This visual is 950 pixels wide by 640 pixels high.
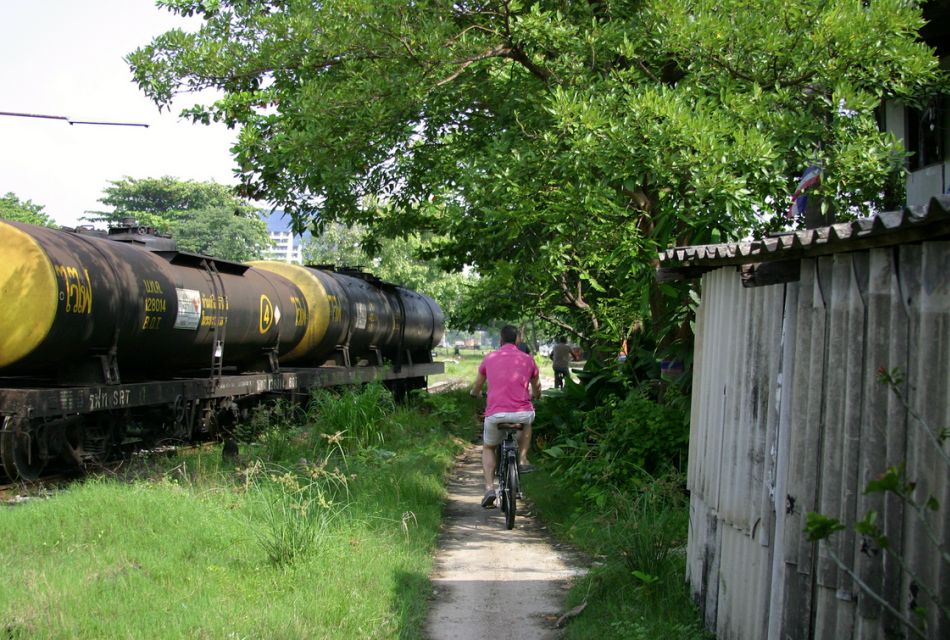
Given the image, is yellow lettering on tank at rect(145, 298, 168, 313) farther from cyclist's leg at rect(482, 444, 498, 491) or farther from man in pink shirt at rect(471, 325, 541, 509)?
cyclist's leg at rect(482, 444, 498, 491)

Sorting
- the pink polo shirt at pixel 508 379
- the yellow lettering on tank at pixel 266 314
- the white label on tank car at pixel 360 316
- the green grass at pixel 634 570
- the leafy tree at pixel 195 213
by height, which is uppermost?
the leafy tree at pixel 195 213

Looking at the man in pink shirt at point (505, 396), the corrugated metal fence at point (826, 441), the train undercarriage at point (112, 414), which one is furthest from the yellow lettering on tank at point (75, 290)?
the corrugated metal fence at point (826, 441)

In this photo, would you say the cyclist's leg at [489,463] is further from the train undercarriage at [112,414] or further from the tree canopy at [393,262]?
the tree canopy at [393,262]

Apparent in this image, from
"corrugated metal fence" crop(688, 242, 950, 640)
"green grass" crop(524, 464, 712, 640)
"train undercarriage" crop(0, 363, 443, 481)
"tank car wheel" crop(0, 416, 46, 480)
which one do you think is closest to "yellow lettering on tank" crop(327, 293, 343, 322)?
"train undercarriage" crop(0, 363, 443, 481)

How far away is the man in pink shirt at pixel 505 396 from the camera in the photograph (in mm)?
9339

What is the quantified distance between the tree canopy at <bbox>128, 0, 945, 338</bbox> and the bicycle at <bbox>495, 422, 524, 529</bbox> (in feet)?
6.03

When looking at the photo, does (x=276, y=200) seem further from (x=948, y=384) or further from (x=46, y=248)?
(x=948, y=384)

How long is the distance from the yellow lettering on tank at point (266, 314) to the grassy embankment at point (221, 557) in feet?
14.9

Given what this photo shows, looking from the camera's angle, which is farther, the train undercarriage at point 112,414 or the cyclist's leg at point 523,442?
the train undercarriage at point 112,414

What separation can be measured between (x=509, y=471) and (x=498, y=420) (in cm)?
53

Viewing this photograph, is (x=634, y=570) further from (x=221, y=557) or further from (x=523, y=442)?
(x=221, y=557)

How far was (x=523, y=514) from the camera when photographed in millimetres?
10188

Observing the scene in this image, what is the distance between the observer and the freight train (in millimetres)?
9867

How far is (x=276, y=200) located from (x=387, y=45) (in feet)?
11.3
